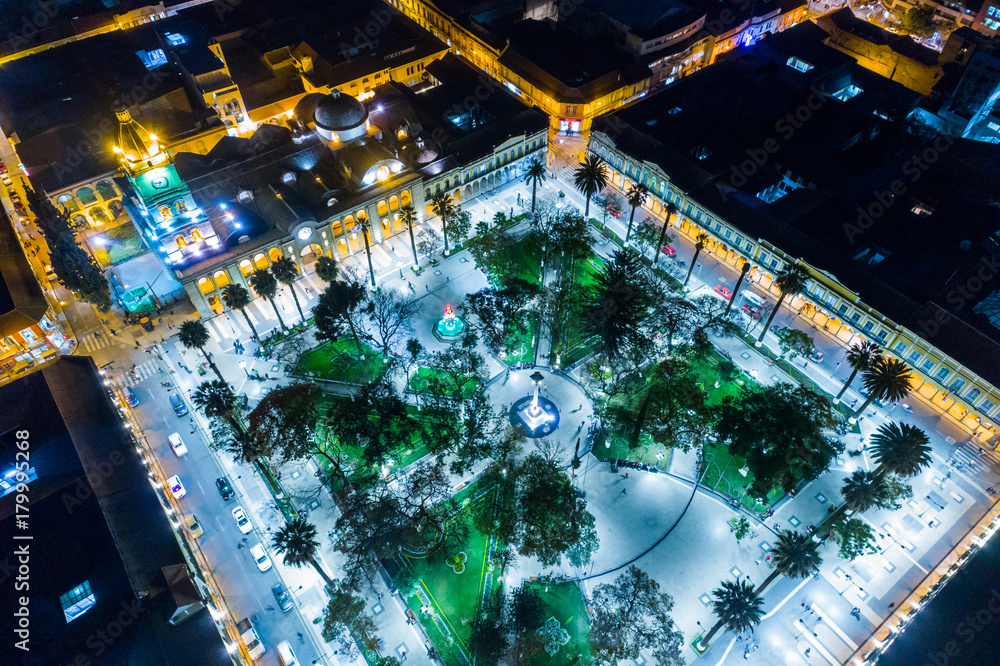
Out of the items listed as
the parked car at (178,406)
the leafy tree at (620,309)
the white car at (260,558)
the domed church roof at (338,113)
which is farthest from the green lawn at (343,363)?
the domed church roof at (338,113)

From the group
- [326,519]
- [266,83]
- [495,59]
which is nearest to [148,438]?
[326,519]

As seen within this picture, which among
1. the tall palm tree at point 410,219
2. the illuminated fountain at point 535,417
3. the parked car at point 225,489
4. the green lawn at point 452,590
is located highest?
the tall palm tree at point 410,219

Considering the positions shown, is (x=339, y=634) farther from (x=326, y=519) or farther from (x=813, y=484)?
(x=813, y=484)

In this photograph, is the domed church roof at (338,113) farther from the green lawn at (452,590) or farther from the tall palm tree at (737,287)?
the green lawn at (452,590)

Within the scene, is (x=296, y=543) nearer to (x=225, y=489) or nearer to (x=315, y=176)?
(x=225, y=489)

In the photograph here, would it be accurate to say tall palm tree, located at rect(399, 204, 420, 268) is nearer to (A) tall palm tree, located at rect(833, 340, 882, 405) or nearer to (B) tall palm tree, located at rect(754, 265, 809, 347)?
(B) tall palm tree, located at rect(754, 265, 809, 347)

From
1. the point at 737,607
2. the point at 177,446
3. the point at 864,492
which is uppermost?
the point at 177,446

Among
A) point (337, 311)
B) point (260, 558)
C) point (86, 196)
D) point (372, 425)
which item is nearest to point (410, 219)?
point (337, 311)
